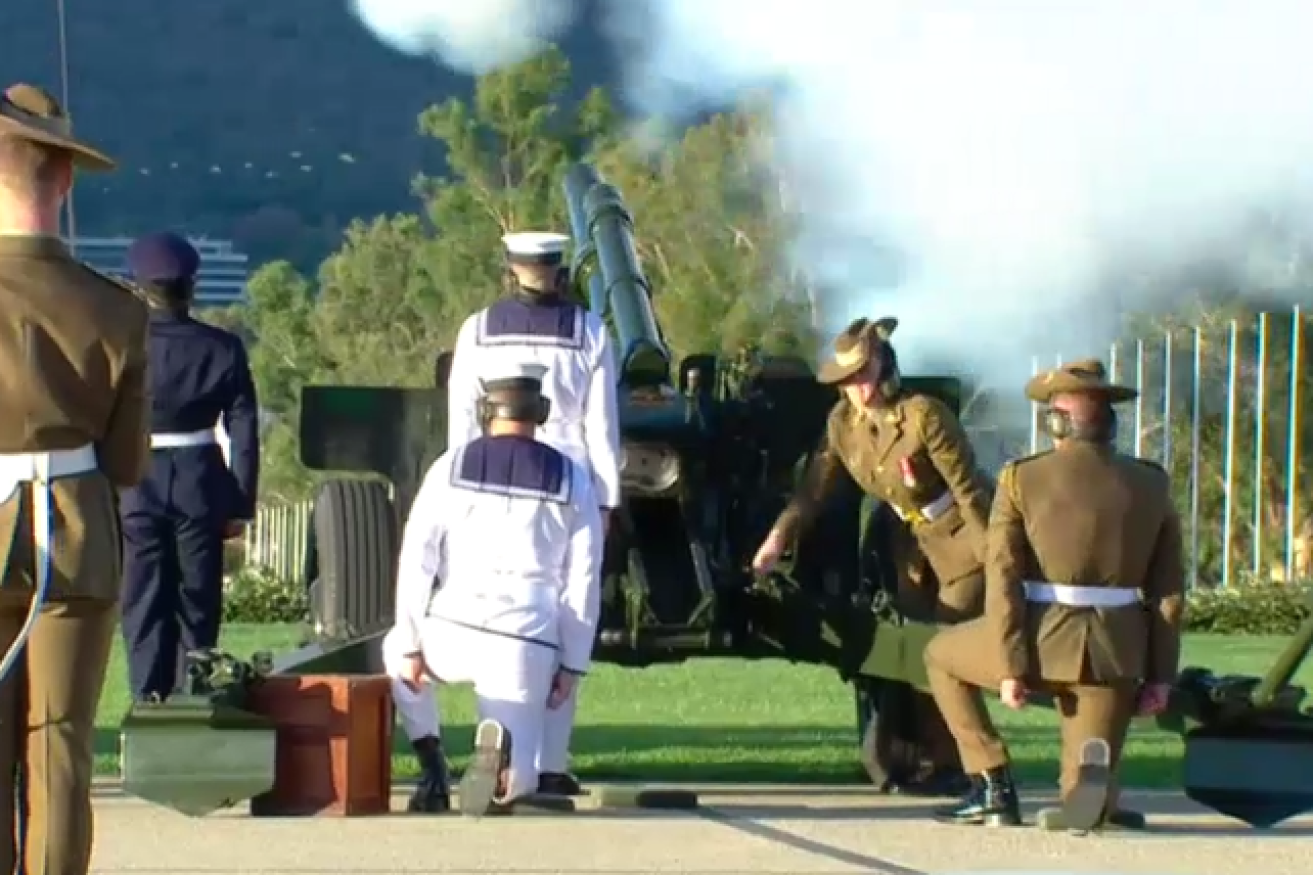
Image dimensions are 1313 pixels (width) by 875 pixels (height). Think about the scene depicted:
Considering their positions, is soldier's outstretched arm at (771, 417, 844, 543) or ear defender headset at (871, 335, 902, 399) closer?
ear defender headset at (871, 335, 902, 399)

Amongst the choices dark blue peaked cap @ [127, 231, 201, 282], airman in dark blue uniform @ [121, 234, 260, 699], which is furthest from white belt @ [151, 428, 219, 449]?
dark blue peaked cap @ [127, 231, 201, 282]

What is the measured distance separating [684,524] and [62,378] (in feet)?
16.8

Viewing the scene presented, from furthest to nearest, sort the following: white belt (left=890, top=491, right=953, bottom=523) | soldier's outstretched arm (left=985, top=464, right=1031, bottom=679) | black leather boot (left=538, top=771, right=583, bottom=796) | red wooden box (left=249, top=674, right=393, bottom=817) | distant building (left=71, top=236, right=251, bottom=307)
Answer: distant building (left=71, top=236, right=251, bottom=307)
white belt (left=890, top=491, right=953, bottom=523)
black leather boot (left=538, top=771, right=583, bottom=796)
red wooden box (left=249, top=674, right=393, bottom=817)
soldier's outstretched arm (left=985, top=464, right=1031, bottom=679)

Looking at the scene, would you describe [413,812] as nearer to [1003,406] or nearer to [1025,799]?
[1025,799]

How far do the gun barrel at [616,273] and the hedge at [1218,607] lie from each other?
40.1ft

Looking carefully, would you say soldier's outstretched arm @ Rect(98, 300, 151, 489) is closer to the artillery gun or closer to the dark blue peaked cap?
the artillery gun

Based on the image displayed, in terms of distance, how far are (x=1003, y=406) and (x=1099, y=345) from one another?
5.12ft

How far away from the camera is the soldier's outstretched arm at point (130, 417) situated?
26.2 ft

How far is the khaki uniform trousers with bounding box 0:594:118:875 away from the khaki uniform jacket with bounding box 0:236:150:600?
0.08 m

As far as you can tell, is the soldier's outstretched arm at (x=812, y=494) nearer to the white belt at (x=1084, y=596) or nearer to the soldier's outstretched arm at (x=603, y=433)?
the soldier's outstretched arm at (x=603, y=433)

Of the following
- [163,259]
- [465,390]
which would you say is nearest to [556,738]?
[465,390]

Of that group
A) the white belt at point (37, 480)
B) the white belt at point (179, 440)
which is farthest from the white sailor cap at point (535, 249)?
the white belt at point (37, 480)

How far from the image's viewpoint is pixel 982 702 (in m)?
11.4

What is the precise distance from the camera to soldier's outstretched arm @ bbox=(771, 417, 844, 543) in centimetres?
1230
